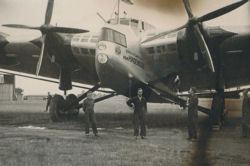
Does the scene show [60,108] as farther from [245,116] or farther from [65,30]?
[245,116]

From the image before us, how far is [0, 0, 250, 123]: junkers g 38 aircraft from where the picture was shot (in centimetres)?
1277

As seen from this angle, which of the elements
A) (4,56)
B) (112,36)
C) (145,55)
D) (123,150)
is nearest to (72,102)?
(4,56)

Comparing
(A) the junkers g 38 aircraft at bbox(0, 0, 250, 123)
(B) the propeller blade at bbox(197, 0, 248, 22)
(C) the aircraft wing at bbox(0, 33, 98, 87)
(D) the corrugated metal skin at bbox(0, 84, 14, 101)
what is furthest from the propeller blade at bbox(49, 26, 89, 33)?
(D) the corrugated metal skin at bbox(0, 84, 14, 101)

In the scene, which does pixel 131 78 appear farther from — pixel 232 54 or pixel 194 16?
pixel 232 54

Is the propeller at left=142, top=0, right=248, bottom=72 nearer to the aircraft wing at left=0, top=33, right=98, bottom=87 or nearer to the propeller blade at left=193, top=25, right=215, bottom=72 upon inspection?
the propeller blade at left=193, top=25, right=215, bottom=72

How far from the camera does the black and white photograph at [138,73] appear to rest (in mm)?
8016

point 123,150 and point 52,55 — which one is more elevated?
point 52,55

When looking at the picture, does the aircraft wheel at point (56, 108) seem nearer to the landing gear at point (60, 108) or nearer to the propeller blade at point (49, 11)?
the landing gear at point (60, 108)

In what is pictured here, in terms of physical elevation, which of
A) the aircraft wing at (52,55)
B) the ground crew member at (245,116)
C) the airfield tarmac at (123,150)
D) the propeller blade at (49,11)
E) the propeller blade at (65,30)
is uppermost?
the propeller blade at (49,11)

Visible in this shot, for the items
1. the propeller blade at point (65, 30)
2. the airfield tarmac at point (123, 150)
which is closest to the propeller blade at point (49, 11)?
the propeller blade at point (65, 30)

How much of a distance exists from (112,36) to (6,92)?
49.1 meters

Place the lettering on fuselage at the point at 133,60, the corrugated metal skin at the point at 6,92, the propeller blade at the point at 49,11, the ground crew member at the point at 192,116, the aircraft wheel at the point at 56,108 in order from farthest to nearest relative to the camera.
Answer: the corrugated metal skin at the point at 6,92, the aircraft wheel at the point at 56,108, the propeller blade at the point at 49,11, the lettering on fuselage at the point at 133,60, the ground crew member at the point at 192,116

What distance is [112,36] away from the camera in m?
13.1

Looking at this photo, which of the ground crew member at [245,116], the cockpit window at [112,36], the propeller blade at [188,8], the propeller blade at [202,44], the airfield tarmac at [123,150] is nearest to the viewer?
the airfield tarmac at [123,150]
